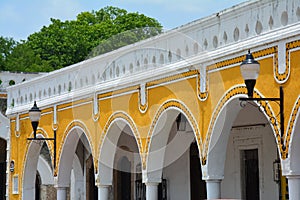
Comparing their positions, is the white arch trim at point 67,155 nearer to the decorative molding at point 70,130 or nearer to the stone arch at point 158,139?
the decorative molding at point 70,130

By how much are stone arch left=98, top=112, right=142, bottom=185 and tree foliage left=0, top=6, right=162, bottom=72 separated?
25895mm

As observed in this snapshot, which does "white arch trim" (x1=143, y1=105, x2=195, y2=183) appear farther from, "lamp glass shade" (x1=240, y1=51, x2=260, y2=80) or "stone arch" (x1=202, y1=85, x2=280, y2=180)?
"lamp glass shade" (x1=240, y1=51, x2=260, y2=80)

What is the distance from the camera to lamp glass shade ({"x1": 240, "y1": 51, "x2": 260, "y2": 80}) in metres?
10.3

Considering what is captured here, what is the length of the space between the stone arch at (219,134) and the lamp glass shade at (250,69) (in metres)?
1.15

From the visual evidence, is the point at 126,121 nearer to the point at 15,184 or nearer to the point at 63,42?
the point at 15,184

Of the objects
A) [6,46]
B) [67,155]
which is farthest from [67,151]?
[6,46]

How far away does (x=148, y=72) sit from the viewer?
13984mm

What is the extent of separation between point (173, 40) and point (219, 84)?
1.61m

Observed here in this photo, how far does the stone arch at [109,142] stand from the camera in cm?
1517

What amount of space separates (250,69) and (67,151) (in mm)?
7830

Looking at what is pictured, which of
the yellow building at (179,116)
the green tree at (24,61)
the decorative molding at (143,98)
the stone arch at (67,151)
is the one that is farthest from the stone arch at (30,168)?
the green tree at (24,61)

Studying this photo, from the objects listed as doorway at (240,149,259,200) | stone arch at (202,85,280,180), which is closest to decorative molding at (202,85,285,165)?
stone arch at (202,85,280,180)

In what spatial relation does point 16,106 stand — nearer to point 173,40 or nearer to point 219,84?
point 173,40

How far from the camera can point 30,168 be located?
19250mm
